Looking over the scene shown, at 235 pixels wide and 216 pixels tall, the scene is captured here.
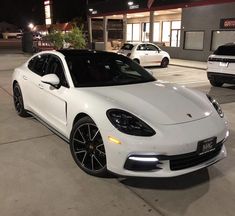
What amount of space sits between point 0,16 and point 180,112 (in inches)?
4436

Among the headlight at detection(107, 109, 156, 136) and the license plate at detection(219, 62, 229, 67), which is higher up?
the headlight at detection(107, 109, 156, 136)

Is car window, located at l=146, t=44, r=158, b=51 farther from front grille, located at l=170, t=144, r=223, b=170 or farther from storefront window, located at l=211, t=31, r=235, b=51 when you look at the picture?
front grille, located at l=170, t=144, r=223, b=170

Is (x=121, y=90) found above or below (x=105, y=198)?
above

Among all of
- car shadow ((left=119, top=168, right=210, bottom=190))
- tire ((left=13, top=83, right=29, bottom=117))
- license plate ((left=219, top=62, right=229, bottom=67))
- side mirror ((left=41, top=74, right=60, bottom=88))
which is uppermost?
side mirror ((left=41, top=74, right=60, bottom=88))

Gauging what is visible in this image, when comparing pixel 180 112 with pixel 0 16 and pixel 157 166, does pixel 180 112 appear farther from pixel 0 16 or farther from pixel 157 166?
pixel 0 16

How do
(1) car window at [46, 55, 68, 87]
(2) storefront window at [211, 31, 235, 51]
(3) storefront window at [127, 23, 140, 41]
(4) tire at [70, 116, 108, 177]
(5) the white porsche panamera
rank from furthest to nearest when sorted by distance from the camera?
(3) storefront window at [127, 23, 140, 41]
(2) storefront window at [211, 31, 235, 51]
(1) car window at [46, 55, 68, 87]
(4) tire at [70, 116, 108, 177]
(5) the white porsche panamera

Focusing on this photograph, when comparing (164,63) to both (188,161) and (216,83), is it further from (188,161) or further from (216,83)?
(188,161)

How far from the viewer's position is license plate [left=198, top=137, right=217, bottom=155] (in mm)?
3482

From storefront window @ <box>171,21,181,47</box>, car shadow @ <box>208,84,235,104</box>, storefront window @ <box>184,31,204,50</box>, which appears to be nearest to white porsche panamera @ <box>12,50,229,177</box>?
car shadow @ <box>208,84,235,104</box>

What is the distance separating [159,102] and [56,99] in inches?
61.1

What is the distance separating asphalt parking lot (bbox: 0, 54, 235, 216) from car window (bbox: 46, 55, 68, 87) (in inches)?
41.1

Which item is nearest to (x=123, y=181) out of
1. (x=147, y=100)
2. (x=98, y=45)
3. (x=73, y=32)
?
(x=147, y=100)

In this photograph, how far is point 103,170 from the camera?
370 cm

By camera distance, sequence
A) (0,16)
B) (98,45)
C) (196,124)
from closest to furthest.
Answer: (196,124)
(98,45)
(0,16)
